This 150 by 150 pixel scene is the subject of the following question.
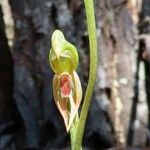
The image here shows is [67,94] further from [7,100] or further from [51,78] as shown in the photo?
[7,100]

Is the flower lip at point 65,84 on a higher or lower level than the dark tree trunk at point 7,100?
higher

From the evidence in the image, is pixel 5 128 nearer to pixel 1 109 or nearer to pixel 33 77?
pixel 1 109

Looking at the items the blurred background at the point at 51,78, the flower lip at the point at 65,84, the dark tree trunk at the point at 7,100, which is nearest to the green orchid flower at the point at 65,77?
the flower lip at the point at 65,84

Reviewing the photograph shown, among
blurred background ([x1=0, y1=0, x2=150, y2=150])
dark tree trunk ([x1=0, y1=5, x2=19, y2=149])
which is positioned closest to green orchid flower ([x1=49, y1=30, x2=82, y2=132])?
blurred background ([x1=0, y1=0, x2=150, y2=150])

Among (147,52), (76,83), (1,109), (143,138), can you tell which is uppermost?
(76,83)

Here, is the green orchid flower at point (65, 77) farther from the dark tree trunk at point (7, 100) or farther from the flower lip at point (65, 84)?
the dark tree trunk at point (7, 100)

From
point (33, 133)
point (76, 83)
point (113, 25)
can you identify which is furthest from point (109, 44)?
point (76, 83)
